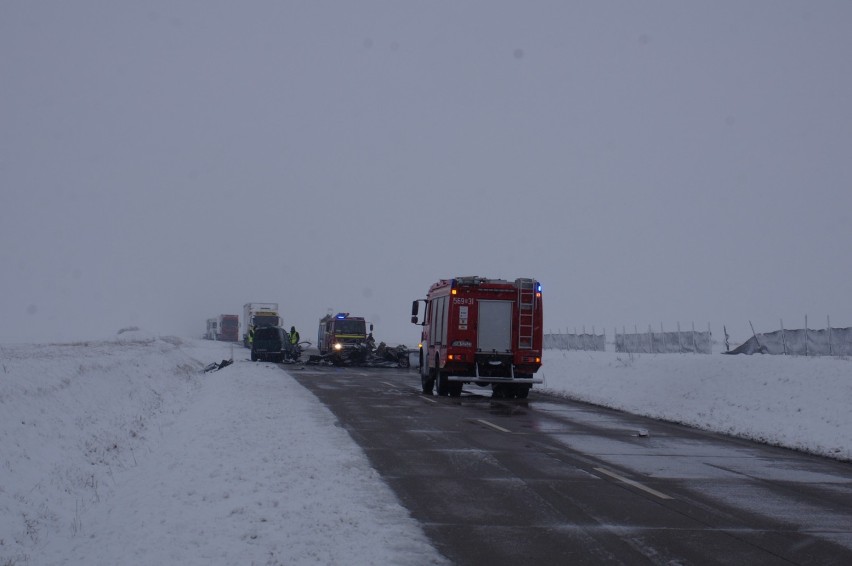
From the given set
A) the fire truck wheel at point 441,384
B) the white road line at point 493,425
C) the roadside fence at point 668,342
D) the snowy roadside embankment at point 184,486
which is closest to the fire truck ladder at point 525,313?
the fire truck wheel at point 441,384

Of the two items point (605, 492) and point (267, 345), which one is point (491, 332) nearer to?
point (605, 492)

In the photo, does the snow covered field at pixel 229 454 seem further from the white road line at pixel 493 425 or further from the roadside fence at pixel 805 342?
the roadside fence at pixel 805 342

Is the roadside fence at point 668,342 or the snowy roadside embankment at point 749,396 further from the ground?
the roadside fence at point 668,342

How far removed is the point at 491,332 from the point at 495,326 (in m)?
0.24

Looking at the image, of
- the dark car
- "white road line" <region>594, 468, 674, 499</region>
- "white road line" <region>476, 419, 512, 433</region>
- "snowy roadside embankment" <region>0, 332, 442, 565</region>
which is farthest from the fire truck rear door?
the dark car

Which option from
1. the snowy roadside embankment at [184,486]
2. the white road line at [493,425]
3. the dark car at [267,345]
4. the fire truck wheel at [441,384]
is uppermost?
the dark car at [267,345]

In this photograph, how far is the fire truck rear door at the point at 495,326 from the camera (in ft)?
83.0

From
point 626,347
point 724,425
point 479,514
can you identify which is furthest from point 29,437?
point 626,347

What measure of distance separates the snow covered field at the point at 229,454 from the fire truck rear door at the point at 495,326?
3.19 meters

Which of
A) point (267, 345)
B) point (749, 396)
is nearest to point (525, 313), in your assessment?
point (749, 396)

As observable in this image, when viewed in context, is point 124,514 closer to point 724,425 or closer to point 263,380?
point 724,425

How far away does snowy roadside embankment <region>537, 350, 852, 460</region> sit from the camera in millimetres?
16781

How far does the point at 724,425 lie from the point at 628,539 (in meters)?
11.9

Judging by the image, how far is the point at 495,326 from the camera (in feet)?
83.6
